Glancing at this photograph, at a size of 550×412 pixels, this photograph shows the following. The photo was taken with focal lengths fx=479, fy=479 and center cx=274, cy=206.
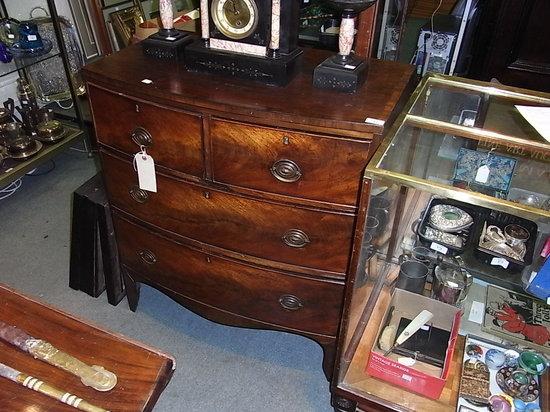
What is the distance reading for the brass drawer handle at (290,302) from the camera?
1439 millimetres

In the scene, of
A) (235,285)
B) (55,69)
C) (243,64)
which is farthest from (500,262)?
(55,69)

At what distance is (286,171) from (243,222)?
0.23 m

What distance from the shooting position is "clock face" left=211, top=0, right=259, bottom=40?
1.21 meters

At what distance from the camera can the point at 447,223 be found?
4.75 feet

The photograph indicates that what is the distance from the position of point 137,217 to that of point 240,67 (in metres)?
0.62

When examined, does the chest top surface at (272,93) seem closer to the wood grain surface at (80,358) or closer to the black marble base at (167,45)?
the black marble base at (167,45)

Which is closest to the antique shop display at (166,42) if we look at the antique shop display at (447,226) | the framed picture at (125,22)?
the antique shop display at (447,226)

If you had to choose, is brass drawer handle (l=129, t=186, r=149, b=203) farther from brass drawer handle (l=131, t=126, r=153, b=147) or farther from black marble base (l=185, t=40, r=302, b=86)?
black marble base (l=185, t=40, r=302, b=86)

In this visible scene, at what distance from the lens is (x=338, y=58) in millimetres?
1233

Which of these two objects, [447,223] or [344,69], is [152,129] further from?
[447,223]

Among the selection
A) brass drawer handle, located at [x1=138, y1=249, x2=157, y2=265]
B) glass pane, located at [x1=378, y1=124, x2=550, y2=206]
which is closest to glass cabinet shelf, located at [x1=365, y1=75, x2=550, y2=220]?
glass pane, located at [x1=378, y1=124, x2=550, y2=206]

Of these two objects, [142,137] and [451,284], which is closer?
[142,137]

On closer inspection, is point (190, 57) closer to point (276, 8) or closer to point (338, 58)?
point (276, 8)

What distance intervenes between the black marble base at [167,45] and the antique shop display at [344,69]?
43cm
